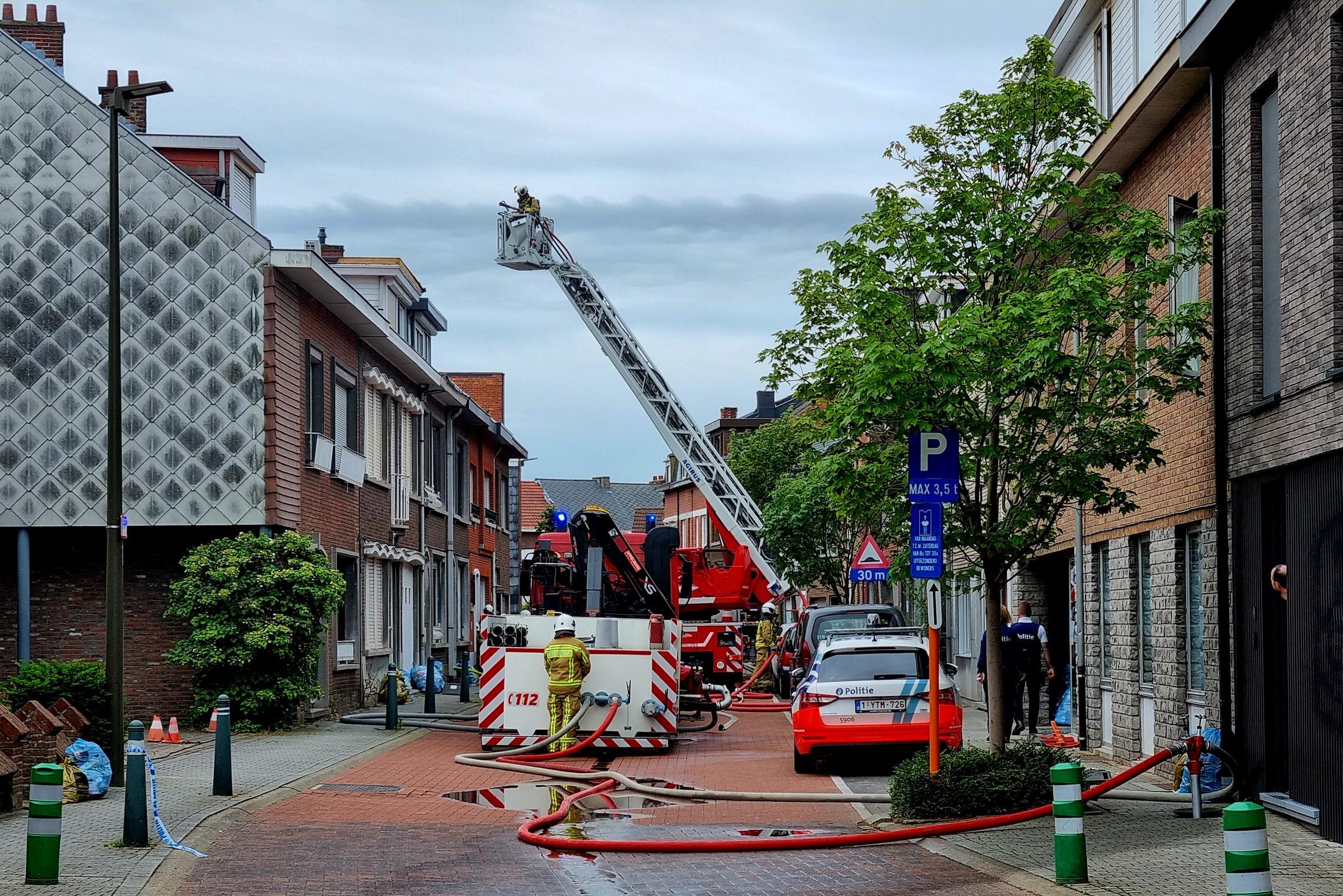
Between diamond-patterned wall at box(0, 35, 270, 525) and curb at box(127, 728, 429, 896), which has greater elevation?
diamond-patterned wall at box(0, 35, 270, 525)

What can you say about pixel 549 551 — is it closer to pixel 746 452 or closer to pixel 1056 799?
pixel 1056 799

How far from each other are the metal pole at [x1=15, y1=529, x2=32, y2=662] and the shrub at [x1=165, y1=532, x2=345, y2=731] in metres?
1.90

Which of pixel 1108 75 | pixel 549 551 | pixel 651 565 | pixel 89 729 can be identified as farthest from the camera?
A: pixel 549 551

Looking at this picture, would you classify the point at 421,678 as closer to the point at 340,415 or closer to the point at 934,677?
the point at 340,415

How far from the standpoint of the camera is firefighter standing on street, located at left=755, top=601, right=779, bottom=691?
113ft

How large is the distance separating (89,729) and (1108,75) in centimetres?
1329

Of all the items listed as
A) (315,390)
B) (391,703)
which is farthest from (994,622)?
(315,390)

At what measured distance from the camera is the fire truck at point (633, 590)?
20.0 metres

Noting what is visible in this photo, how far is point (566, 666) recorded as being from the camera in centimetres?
1930

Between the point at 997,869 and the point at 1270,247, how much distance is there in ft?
19.8

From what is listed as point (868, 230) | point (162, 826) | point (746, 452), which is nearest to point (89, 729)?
point (162, 826)

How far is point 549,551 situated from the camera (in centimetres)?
2738

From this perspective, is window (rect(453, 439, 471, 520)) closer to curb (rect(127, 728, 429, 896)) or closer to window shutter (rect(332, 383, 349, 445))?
window shutter (rect(332, 383, 349, 445))

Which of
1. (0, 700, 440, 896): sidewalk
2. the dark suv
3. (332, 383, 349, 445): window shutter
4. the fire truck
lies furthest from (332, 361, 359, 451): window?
the dark suv
